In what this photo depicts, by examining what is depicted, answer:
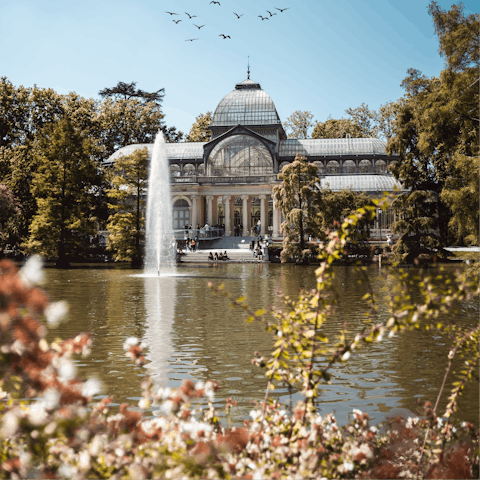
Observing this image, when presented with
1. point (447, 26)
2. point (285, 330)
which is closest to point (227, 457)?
point (285, 330)

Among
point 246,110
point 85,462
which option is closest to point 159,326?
point 85,462

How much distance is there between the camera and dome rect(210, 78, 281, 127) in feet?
220

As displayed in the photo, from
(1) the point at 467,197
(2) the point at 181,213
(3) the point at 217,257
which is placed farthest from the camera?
(2) the point at 181,213

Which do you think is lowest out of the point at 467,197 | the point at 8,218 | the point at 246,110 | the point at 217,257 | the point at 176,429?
the point at 176,429

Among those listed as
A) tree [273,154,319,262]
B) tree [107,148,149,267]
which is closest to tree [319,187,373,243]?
tree [273,154,319,262]

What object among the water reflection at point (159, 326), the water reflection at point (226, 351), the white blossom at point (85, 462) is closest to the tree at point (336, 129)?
the water reflection at point (159, 326)

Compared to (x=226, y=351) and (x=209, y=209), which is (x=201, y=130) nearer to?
(x=209, y=209)

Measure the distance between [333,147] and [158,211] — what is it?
29.9m

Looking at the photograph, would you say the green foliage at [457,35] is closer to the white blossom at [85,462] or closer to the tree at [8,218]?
the white blossom at [85,462]

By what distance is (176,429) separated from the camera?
4.01 m

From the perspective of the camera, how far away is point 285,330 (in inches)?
173

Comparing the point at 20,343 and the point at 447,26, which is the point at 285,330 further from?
the point at 447,26

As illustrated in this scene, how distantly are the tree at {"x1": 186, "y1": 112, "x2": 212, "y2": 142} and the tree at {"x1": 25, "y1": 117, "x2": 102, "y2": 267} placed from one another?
37.6 metres

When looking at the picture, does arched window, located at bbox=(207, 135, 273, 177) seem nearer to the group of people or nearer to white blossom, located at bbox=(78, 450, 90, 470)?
the group of people
